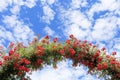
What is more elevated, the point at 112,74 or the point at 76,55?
the point at 76,55

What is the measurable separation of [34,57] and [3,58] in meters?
1.30

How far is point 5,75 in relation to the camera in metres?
12.4

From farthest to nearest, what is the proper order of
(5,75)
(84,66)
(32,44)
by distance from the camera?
(84,66), (32,44), (5,75)

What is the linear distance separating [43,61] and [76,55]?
156 cm

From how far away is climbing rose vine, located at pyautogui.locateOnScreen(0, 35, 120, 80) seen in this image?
12586 millimetres

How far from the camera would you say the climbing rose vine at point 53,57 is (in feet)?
41.3

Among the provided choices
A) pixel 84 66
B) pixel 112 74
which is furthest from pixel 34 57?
pixel 112 74

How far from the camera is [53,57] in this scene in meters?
13.5

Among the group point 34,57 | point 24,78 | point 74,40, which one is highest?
point 74,40

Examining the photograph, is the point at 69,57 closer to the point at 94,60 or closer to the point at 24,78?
the point at 94,60

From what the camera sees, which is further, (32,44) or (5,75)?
(32,44)

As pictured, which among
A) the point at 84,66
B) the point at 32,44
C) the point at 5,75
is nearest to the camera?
the point at 5,75

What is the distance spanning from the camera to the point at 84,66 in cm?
1416

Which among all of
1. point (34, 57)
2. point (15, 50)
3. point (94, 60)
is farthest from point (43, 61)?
point (94, 60)
